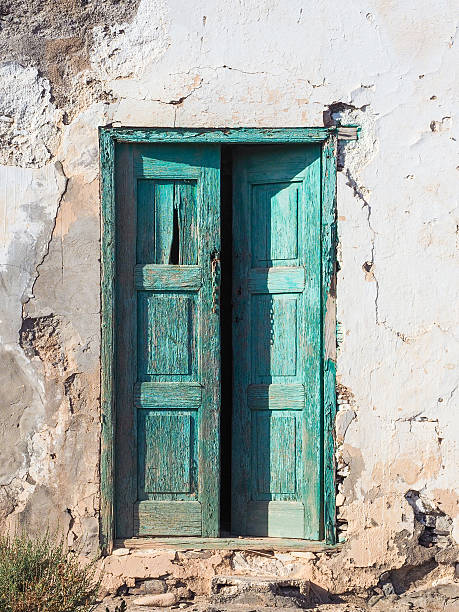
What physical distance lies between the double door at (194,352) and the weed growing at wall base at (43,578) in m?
0.39

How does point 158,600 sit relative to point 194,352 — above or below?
below

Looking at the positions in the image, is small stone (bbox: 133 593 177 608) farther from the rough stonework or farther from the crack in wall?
the crack in wall

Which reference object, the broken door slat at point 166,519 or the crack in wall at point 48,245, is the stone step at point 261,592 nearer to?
the broken door slat at point 166,519

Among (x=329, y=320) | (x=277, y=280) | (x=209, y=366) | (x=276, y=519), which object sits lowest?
(x=276, y=519)

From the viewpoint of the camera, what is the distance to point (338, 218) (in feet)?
14.8

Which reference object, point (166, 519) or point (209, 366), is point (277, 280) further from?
point (166, 519)

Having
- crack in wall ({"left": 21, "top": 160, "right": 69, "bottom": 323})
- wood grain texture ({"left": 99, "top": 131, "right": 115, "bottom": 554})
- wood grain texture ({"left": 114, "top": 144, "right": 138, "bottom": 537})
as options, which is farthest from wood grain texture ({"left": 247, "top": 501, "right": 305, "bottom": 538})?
crack in wall ({"left": 21, "top": 160, "right": 69, "bottom": 323})

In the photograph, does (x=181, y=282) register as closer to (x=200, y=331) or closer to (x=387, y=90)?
(x=200, y=331)

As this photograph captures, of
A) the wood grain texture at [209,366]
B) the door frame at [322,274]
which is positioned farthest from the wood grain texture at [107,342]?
the wood grain texture at [209,366]

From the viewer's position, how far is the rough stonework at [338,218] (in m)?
4.46

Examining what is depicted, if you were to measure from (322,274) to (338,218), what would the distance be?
0.30 m

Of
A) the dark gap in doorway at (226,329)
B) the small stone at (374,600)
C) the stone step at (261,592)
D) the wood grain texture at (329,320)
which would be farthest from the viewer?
the dark gap in doorway at (226,329)

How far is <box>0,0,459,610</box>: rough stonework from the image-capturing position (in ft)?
14.6

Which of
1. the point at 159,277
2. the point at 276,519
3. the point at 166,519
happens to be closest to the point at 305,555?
the point at 276,519
